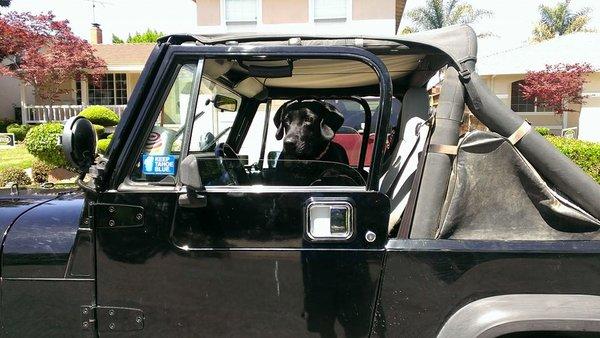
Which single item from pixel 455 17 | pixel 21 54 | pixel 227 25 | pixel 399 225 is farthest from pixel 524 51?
pixel 399 225

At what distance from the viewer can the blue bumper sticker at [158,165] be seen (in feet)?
6.42

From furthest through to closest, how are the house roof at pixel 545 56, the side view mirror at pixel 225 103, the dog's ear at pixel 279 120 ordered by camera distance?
1. the house roof at pixel 545 56
2. the dog's ear at pixel 279 120
3. the side view mirror at pixel 225 103

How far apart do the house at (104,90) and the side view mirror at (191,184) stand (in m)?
21.2

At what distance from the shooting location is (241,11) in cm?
1845

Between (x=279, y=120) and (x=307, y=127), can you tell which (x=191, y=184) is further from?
(x=279, y=120)

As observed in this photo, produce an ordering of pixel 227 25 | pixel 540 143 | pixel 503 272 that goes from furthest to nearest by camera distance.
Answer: pixel 227 25 < pixel 540 143 < pixel 503 272

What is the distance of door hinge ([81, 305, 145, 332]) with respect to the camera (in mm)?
1852

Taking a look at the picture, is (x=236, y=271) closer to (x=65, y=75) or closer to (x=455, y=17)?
(x=65, y=75)

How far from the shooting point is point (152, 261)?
6.04 feet

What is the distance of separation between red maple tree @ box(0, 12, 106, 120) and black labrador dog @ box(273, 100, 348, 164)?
1842cm

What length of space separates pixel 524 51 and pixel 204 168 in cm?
2392

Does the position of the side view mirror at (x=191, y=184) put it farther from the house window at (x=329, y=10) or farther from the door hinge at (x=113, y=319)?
the house window at (x=329, y=10)

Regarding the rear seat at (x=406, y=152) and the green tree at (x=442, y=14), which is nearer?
the rear seat at (x=406, y=152)

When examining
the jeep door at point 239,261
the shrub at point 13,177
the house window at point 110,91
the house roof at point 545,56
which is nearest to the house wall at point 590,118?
the house roof at point 545,56
